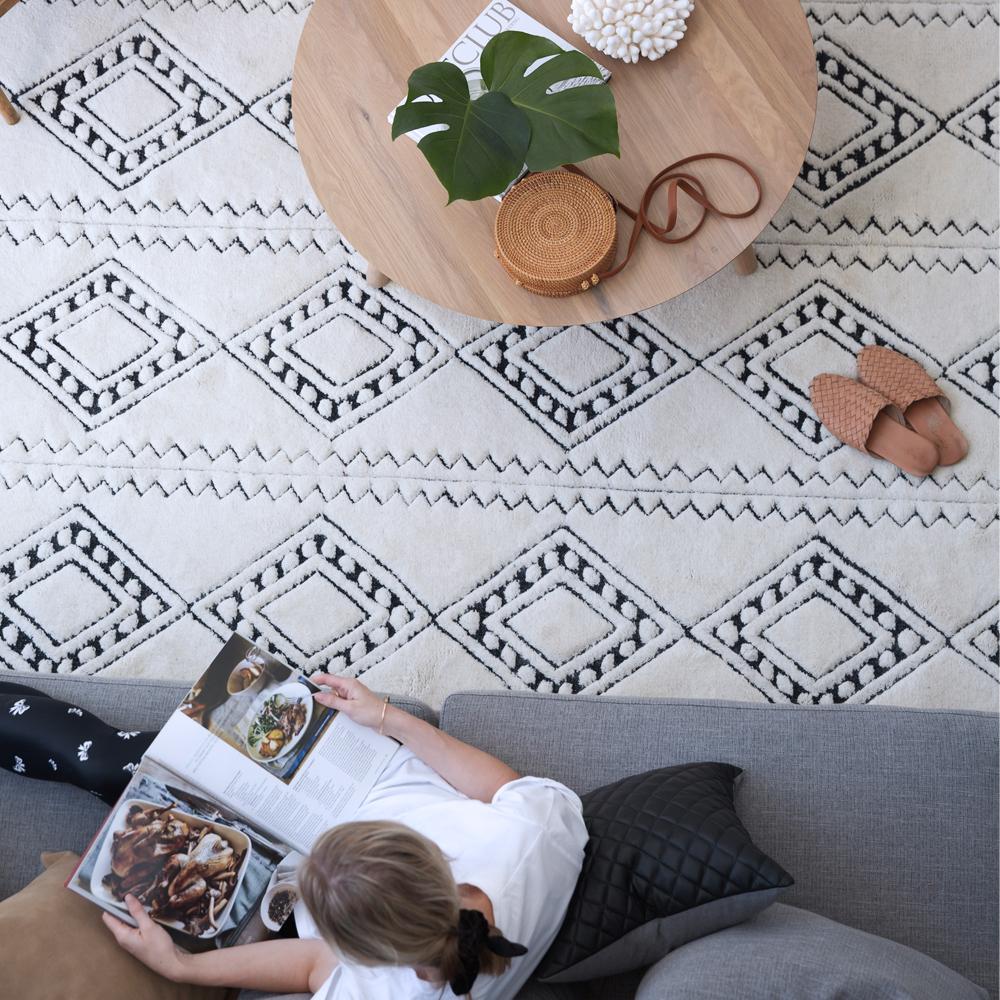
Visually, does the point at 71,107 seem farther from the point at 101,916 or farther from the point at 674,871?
the point at 674,871

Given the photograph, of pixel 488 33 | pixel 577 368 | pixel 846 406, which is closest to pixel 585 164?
pixel 488 33

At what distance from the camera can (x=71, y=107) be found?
81.4 inches

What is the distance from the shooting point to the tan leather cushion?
3.75 feet

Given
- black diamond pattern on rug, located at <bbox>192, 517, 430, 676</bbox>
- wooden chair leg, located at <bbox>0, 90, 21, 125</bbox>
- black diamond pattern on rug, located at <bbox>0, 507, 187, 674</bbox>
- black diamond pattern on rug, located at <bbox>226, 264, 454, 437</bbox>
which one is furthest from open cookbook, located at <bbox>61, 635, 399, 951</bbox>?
wooden chair leg, located at <bbox>0, 90, 21, 125</bbox>

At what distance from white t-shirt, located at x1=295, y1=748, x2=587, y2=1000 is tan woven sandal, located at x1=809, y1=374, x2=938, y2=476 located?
926 mm

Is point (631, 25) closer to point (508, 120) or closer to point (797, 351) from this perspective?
point (508, 120)

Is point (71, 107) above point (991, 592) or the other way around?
above

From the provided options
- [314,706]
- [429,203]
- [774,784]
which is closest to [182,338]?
[429,203]

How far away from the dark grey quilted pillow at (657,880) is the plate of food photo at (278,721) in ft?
1.41

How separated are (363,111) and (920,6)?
1.23m

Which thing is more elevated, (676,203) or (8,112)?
(8,112)

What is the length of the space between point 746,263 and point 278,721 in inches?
47.4

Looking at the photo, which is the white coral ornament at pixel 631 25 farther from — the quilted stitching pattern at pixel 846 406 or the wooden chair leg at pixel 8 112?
the wooden chair leg at pixel 8 112

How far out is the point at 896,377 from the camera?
1.83 m
